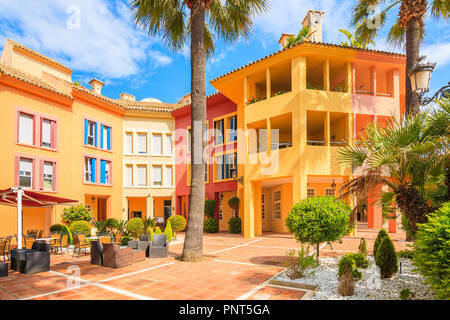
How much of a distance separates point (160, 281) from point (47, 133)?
52.8 feet

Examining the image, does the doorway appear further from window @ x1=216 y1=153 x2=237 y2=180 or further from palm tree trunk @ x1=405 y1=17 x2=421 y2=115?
palm tree trunk @ x1=405 y1=17 x2=421 y2=115

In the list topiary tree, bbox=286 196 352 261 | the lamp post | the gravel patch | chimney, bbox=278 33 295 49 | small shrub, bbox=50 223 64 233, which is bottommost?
small shrub, bbox=50 223 64 233

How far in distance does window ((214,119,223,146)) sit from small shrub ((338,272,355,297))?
16523 millimetres

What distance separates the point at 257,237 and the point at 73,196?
12932mm

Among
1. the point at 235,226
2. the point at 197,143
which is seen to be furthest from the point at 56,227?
the point at 197,143

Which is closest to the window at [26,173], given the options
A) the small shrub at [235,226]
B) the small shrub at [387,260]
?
the small shrub at [235,226]

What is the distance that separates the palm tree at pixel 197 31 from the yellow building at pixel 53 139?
442 inches

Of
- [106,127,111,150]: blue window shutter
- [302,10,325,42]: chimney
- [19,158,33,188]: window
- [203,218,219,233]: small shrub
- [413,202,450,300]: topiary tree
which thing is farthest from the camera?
[106,127,111,150]: blue window shutter

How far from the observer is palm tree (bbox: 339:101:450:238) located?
226 inches

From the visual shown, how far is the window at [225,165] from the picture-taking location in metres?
20.5

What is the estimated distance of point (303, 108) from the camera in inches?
559

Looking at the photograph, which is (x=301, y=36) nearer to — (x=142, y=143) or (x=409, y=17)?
(x=409, y=17)

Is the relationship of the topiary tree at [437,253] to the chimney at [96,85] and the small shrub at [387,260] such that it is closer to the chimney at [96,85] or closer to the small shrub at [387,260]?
the small shrub at [387,260]

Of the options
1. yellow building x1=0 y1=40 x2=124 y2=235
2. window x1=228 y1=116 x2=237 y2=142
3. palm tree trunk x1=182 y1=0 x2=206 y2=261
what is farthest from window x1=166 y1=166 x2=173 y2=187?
palm tree trunk x1=182 y1=0 x2=206 y2=261
